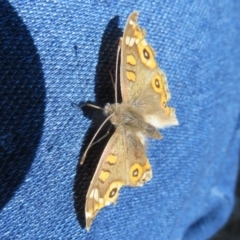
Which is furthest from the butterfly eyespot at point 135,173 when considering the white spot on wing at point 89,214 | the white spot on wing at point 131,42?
the white spot on wing at point 131,42

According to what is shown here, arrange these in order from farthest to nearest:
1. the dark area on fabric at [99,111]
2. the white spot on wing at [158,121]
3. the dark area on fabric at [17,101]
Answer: the white spot on wing at [158,121] < the dark area on fabric at [99,111] < the dark area on fabric at [17,101]

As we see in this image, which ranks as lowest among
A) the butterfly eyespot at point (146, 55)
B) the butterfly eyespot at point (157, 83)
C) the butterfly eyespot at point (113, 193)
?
the butterfly eyespot at point (113, 193)

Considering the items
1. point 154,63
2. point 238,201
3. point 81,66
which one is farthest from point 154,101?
point 238,201

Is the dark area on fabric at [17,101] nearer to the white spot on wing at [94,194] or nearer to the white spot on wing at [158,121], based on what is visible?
the white spot on wing at [94,194]

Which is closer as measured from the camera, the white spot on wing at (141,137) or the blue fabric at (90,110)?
the blue fabric at (90,110)

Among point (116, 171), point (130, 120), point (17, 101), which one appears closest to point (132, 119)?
point (130, 120)

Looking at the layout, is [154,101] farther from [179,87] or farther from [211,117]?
[211,117]

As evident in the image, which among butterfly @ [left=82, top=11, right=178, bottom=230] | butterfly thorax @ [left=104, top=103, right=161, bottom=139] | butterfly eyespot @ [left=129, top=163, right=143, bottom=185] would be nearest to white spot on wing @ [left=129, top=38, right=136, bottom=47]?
butterfly @ [left=82, top=11, right=178, bottom=230]

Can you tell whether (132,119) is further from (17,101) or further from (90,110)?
(17,101)
